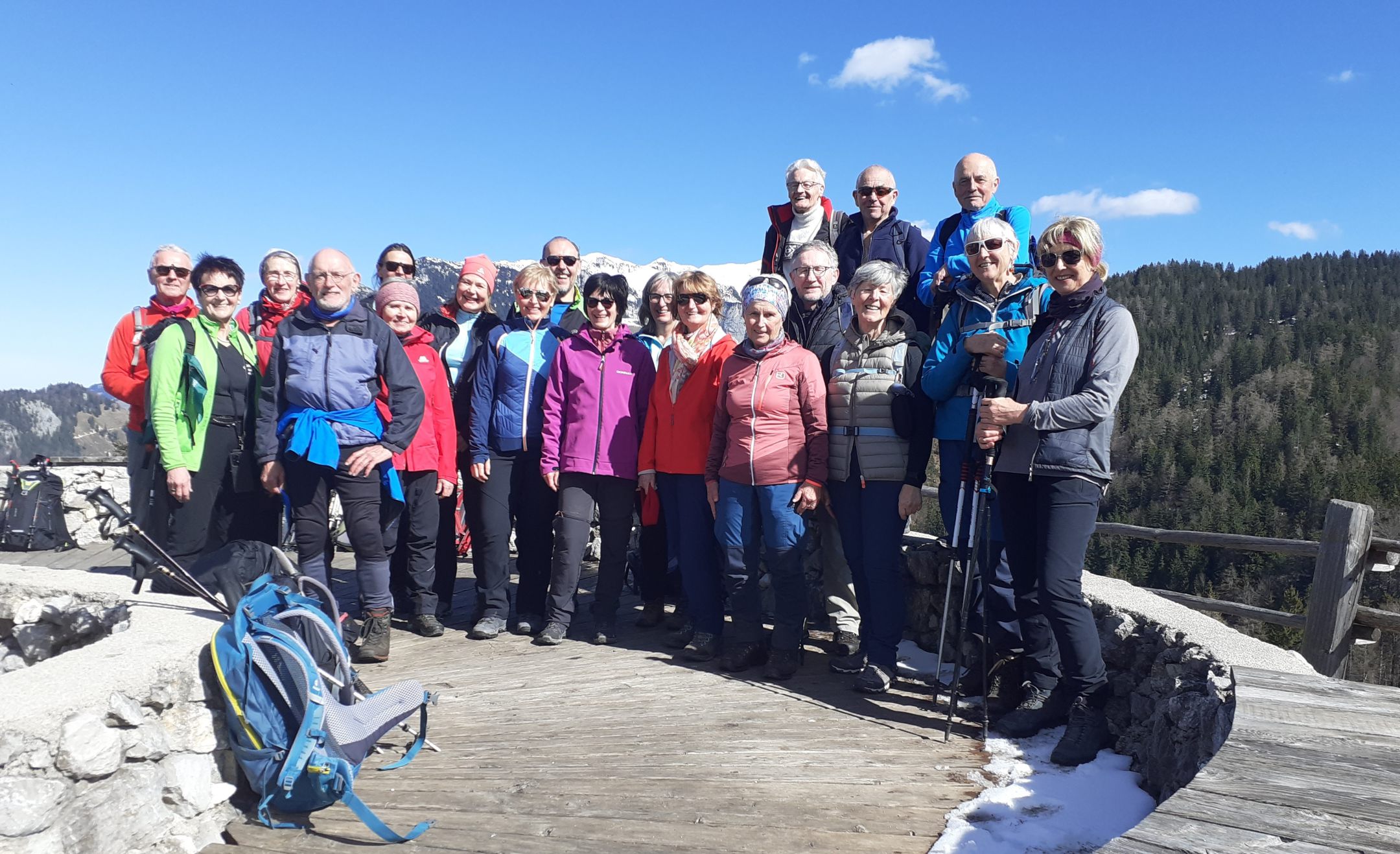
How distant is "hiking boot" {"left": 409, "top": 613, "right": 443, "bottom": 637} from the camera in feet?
15.9

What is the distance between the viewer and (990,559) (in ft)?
12.3

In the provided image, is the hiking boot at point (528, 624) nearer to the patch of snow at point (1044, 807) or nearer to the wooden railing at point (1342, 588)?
the patch of snow at point (1044, 807)

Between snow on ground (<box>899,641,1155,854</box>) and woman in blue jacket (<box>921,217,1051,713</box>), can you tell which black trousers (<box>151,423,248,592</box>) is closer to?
woman in blue jacket (<box>921,217,1051,713</box>)

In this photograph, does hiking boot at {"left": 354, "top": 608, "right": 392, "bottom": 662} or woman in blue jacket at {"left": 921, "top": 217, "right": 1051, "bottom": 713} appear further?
hiking boot at {"left": 354, "top": 608, "right": 392, "bottom": 662}

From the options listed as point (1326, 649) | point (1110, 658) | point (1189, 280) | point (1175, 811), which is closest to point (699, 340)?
point (1110, 658)

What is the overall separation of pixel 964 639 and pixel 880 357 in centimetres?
143

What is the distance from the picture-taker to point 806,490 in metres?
3.99

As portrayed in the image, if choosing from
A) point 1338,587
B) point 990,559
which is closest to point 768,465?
point 990,559

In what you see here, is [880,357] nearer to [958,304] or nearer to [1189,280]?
[958,304]

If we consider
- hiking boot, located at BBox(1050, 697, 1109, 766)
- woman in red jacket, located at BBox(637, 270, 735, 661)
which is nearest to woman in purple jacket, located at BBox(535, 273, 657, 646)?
woman in red jacket, located at BBox(637, 270, 735, 661)

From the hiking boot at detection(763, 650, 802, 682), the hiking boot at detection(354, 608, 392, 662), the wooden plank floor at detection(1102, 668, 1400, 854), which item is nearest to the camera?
the wooden plank floor at detection(1102, 668, 1400, 854)

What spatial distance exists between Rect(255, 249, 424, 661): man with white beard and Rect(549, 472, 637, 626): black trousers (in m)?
0.85

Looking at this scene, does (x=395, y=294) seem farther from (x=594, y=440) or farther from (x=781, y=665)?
(x=781, y=665)

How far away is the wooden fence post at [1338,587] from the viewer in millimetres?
4672
